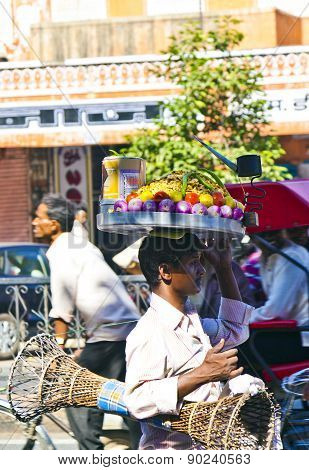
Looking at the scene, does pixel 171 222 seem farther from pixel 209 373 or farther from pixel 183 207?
pixel 209 373

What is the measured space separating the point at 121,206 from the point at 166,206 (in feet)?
0.53

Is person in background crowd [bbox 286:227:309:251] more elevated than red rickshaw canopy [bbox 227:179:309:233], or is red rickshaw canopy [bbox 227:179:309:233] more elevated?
red rickshaw canopy [bbox 227:179:309:233]

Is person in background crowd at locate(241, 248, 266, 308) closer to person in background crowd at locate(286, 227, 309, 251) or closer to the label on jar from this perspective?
person in background crowd at locate(286, 227, 309, 251)

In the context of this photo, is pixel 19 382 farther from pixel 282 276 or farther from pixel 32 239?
pixel 32 239

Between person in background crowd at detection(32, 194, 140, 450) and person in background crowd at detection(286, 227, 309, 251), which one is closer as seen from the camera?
person in background crowd at detection(32, 194, 140, 450)

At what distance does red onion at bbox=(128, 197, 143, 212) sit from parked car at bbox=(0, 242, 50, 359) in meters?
5.05

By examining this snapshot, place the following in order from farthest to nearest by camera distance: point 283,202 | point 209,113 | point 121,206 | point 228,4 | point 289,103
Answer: point 228,4 → point 289,103 → point 209,113 → point 283,202 → point 121,206

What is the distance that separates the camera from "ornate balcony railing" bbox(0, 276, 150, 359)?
875cm

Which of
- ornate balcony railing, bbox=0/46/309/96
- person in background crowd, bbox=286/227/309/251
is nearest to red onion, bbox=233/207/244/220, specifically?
person in background crowd, bbox=286/227/309/251

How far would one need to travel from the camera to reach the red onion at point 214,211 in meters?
3.32

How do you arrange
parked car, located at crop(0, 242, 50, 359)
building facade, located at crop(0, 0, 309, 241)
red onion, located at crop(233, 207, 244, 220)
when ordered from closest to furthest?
1. red onion, located at crop(233, 207, 244, 220)
2. parked car, located at crop(0, 242, 50, 359)
3. building facade, located at crop(0, 0, 309, 241)

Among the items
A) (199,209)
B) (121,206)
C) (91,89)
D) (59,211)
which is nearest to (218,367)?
(199,209)

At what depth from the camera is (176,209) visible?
3.30 m

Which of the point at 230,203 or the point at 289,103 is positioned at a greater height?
the point at 289,103
